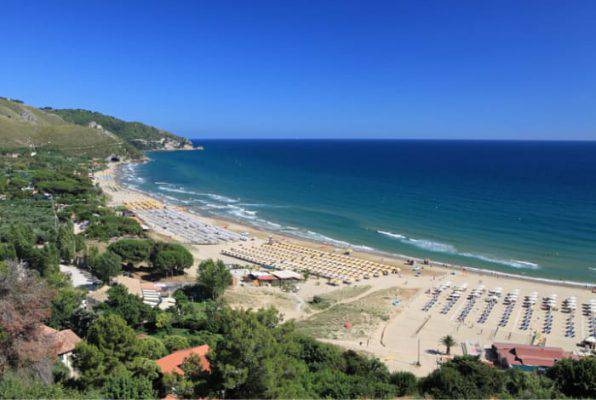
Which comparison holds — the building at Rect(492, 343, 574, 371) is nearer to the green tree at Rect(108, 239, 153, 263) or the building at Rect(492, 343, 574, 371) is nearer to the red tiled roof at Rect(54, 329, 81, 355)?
the red tiled roof at Rect(54, 329, 81, 355)

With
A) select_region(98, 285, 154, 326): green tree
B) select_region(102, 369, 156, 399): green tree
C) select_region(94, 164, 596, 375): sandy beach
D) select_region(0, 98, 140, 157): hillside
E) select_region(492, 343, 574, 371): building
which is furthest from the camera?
select_region(0, 98, 140, 157): hillside

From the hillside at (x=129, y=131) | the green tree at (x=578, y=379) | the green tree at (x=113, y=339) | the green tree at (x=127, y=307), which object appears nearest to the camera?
the green tree at (x=578, y=379)

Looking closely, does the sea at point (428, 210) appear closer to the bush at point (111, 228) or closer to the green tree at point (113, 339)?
the bush at point (111, 228)

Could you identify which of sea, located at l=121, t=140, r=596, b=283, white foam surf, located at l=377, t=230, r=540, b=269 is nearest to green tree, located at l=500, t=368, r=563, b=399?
sea, located at l=121, t=140, r=596, b=283

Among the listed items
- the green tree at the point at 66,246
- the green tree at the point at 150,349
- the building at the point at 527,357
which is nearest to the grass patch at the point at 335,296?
the building at the point at 527,357

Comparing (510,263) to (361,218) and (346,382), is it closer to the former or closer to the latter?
(361,218)

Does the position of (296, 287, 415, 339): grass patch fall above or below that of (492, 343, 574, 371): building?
below
